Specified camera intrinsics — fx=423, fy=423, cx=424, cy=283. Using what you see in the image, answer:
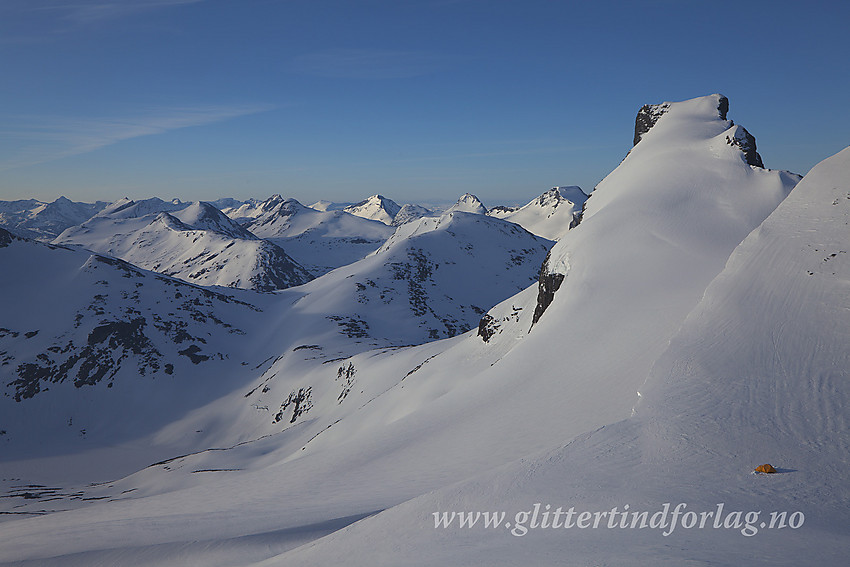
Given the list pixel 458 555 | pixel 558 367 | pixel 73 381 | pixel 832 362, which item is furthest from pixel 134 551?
pixel 73 381

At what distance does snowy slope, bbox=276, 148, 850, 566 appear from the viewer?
7.76 meters

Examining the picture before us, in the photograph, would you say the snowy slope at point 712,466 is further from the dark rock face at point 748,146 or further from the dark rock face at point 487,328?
the dark rock face at point 487,328

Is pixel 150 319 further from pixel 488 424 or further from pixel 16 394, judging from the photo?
pixel 488 424

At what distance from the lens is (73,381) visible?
97.8m

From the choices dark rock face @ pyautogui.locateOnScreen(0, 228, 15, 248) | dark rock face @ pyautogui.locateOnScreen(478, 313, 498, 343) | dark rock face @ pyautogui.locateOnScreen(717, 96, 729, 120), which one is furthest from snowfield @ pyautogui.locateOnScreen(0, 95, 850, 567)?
dark rock face @ pyautogui.locateOnScreen(0, 228, 15, 248)

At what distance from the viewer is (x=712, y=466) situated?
32.8 feet

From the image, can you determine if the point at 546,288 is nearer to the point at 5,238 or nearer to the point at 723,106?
the point at 723,106

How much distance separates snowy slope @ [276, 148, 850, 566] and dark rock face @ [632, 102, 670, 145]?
5224 centimetres

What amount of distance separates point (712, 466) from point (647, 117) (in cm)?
6650

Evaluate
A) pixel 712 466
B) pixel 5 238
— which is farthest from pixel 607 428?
pixel 5 238

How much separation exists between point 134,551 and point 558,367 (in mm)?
20729

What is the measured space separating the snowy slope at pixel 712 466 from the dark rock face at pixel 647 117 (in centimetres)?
5224

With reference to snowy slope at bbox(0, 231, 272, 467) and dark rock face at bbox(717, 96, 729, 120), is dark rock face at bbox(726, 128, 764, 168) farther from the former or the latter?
snowy slope at bbox(0, 231, 272, 467)

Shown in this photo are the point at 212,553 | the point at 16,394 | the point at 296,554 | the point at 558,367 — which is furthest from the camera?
the point at 16,394
